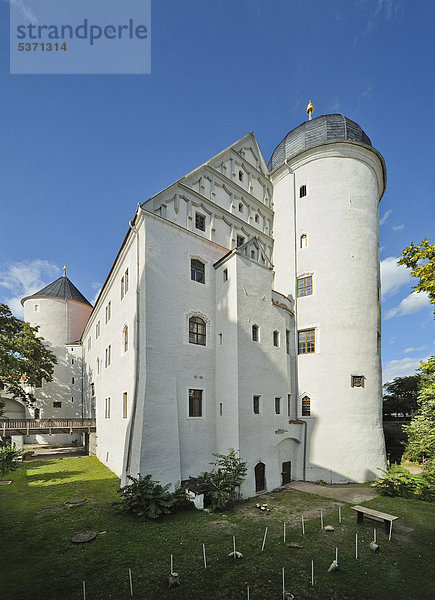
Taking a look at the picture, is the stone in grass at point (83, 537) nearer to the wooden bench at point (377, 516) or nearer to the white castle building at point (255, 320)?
the white castle building at point (255, 320)

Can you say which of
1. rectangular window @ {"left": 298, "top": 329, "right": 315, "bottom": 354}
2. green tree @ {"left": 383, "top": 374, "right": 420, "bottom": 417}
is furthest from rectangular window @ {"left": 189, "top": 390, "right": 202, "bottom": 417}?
green tree @ {"left": 383, "top": 374, "right": 420, "bottom": 417}

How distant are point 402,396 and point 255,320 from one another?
69.8 feet

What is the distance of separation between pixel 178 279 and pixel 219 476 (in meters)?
10.0

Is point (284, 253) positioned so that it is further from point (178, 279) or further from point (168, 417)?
point (168, 417)

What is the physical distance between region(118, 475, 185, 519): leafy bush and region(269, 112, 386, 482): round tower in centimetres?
1087

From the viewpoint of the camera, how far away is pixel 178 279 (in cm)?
1836

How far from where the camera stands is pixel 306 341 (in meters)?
23.2

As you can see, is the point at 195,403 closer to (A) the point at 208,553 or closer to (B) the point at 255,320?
(B) the point at 255,320

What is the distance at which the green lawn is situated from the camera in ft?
27.6

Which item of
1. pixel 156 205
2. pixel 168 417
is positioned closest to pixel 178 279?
pixel 156 205

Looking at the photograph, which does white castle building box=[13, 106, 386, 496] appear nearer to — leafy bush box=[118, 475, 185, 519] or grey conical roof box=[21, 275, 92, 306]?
leafy bush box=[118, 475, 185, 519]

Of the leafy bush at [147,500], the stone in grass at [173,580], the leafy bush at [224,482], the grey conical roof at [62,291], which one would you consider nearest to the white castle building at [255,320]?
the leafy bush at [147,500]

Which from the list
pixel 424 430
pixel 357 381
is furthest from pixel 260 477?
pixel 424 430

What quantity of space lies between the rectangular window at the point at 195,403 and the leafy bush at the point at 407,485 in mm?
10610
